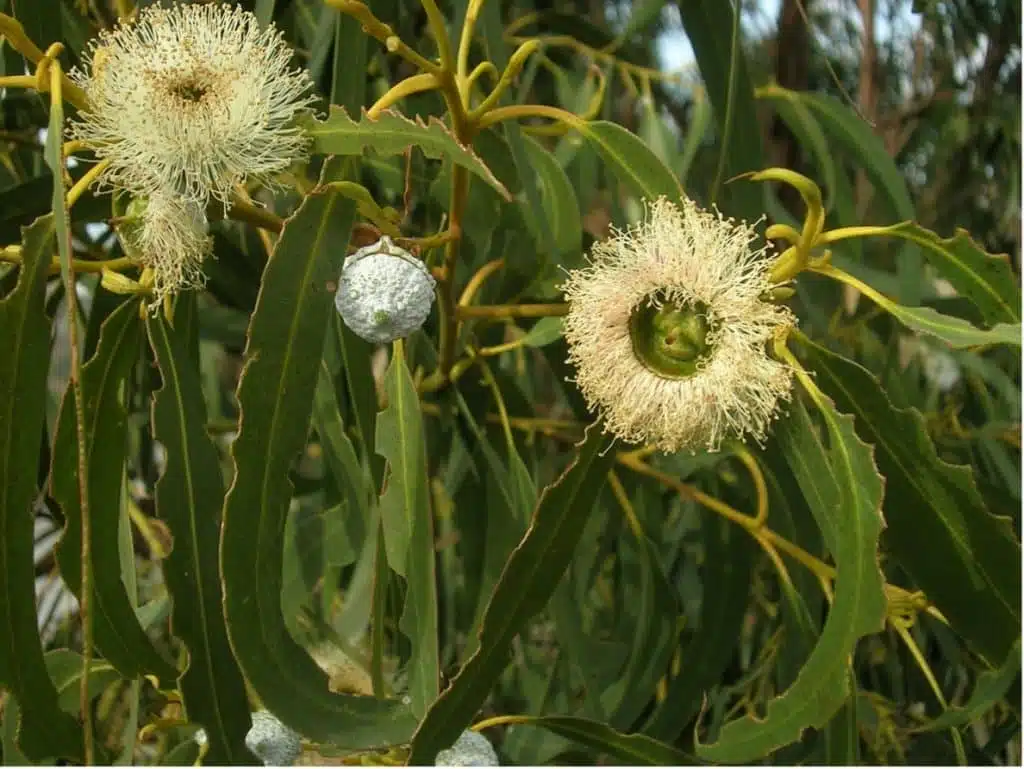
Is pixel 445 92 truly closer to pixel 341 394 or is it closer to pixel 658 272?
pixel 658 272

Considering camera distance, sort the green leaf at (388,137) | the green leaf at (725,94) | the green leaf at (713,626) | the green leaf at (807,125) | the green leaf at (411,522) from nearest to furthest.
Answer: the green leaf at (388,137), the green leaf at (411,522), the green leaf at (725,94), the green leaf at (713,626), the green leaf at (807,125)

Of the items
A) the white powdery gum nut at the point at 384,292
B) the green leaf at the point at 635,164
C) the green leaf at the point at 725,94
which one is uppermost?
the green leaf at the point at 725,94

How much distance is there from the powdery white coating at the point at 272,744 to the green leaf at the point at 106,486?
0.08m

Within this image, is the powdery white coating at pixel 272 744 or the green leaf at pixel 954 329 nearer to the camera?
the green leaf at pixel 954 329

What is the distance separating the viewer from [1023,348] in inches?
25.0

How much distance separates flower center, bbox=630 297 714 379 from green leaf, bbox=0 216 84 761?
0.38m

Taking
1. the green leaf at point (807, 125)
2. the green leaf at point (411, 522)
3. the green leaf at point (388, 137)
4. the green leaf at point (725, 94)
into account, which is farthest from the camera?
the green leaf at point (807, 125)

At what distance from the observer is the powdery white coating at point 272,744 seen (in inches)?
31.4

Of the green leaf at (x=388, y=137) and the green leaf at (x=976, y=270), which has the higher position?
the green leaf at (x=388, y=137)

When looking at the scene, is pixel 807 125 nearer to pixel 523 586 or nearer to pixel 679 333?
pixel 679 333

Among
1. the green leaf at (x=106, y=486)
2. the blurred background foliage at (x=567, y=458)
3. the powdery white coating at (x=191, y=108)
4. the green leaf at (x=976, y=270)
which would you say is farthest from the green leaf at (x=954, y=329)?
the green leaf at (x=106, y=486)

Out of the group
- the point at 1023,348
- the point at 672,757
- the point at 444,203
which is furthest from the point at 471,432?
the point at 1023,348

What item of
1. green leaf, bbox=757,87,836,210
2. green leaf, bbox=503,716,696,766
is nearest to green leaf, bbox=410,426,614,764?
green leaf, bbox=503,716,696,766

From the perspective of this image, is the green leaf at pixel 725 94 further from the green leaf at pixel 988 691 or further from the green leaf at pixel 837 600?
the green leaf at pixel 988 691
